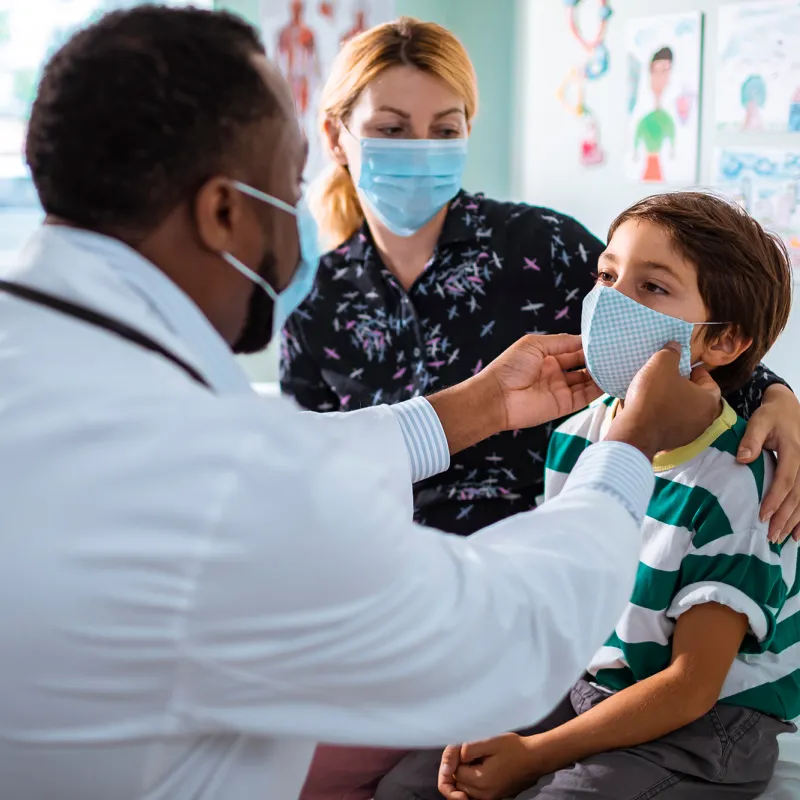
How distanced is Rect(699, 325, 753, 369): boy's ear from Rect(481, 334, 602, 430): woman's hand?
174 mm

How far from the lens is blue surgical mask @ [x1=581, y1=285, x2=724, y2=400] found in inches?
53.7

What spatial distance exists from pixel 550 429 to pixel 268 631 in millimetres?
1123

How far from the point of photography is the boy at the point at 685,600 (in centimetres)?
123

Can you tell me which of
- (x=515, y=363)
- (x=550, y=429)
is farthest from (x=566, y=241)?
(x=515, y=363)

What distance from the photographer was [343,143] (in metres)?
1.98

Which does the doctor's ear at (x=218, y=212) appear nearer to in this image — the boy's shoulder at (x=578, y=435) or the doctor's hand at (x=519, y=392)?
the doctor's hand at (x=519, y=392)

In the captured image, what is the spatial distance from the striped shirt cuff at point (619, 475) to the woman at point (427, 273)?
0.80 metres

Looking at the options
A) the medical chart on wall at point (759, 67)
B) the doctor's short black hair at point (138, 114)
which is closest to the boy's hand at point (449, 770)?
the doctor's short black hair at point (138, 114)

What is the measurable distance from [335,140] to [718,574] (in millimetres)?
1206

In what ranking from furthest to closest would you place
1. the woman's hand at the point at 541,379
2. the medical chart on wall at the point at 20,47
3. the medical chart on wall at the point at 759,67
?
the medical chart on wall at the point at 20,47
the medical chart on wall at the point at 759,67
the woman's hand at the point at 541,379

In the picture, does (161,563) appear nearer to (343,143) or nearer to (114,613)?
(114,613)

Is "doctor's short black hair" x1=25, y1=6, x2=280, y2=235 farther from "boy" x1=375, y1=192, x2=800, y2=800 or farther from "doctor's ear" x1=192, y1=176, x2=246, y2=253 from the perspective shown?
"boy" x1=375, y1=192, x2=800, y2=800

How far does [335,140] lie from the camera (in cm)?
202

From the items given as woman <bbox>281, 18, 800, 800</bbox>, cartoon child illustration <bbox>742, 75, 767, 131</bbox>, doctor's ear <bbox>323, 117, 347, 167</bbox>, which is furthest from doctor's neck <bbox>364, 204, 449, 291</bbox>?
cartoon child illustration <bbox>742, 75, 767, 131</bbox>
